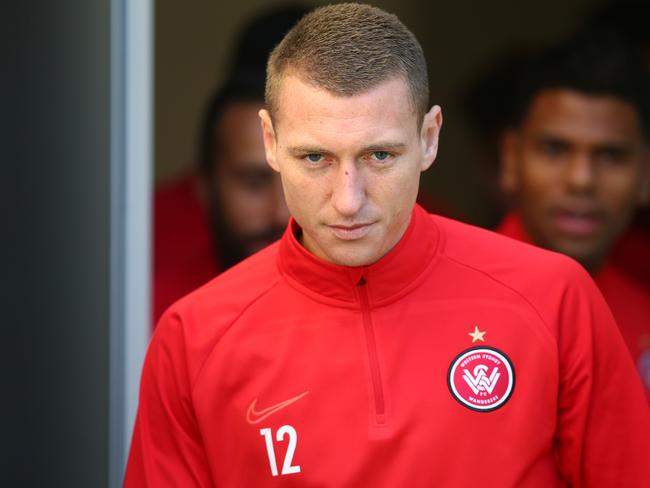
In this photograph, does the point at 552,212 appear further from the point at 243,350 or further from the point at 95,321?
the point at 243,350

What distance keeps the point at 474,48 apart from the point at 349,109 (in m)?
4.03

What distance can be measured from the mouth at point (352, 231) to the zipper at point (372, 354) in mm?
130

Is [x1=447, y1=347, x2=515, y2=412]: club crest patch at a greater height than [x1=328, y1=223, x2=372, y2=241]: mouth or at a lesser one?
lesser

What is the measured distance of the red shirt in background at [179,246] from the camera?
3934 mm

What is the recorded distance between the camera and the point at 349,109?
5.82 ft

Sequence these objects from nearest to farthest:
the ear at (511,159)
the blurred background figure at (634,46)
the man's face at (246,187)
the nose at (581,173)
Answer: the nose at (581,173), the ear at (511,159), the man's face at (246,187), the blurred background figure at (634,46)

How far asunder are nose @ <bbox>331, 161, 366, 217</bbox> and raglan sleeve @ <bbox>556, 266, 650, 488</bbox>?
39 centimetres

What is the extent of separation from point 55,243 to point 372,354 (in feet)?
3.70

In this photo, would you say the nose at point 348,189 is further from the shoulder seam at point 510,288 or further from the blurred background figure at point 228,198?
the blurred background figure at point 228,198

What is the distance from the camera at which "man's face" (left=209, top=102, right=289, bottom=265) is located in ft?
12.3

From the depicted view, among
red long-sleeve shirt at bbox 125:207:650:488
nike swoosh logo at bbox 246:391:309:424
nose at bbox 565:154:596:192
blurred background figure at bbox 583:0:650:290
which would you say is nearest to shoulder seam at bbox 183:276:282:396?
red long-sleeve shirt at bbox 125:207:650:488

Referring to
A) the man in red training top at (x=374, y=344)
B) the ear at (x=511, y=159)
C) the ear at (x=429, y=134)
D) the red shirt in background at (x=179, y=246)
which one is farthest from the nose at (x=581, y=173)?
the ear at (x=429, y=134)

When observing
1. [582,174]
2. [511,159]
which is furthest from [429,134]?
[511,159]

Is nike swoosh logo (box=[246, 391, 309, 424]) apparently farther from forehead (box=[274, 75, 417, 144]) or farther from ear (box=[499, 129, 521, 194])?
ear (box=[499, 129, 521, 194])
